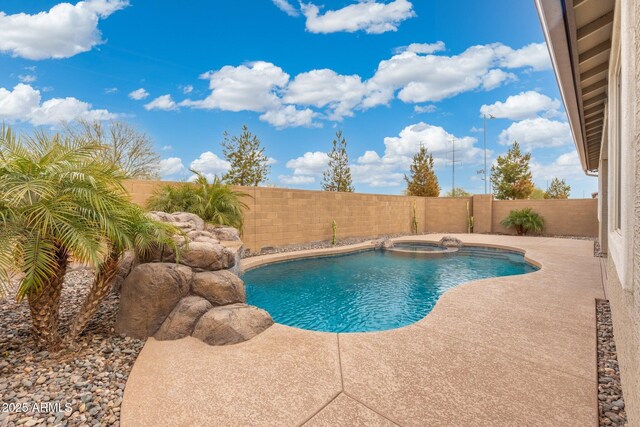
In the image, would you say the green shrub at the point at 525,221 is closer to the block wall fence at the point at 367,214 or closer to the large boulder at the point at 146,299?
the block wall fence at the point at 367,214

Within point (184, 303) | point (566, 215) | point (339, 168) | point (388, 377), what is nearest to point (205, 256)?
point (184, 303)

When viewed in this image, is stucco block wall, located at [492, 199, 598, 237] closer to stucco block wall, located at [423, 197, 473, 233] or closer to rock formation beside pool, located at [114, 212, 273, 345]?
stucco block wall, located at [423, 197, 473, 233]

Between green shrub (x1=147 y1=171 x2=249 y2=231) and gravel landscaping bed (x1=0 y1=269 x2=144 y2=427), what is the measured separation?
4.09 metres

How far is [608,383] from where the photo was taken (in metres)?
2.33

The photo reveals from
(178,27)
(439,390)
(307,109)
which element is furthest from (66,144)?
(307,109)

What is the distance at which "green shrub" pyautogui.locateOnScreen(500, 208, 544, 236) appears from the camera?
13.8 m

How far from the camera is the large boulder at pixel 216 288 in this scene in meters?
3.53

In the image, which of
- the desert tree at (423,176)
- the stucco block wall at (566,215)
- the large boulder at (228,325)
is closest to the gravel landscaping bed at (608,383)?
the large boulder at (228,325)

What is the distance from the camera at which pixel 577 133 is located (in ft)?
18.7

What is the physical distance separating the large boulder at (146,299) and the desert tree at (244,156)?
18.3 meters

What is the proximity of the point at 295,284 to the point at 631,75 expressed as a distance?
19.2 ft

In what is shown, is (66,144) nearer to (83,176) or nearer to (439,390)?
(83,176)

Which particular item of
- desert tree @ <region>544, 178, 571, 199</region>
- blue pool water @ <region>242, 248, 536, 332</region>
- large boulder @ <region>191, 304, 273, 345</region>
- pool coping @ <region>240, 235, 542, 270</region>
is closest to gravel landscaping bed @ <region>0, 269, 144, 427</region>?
large boulder @ <region>191, 304, 273, 345</region>

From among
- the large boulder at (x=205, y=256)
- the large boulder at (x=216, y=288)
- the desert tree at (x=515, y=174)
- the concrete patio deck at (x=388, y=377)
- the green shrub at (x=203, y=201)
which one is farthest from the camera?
the desert tree at (x=515, y=174)
